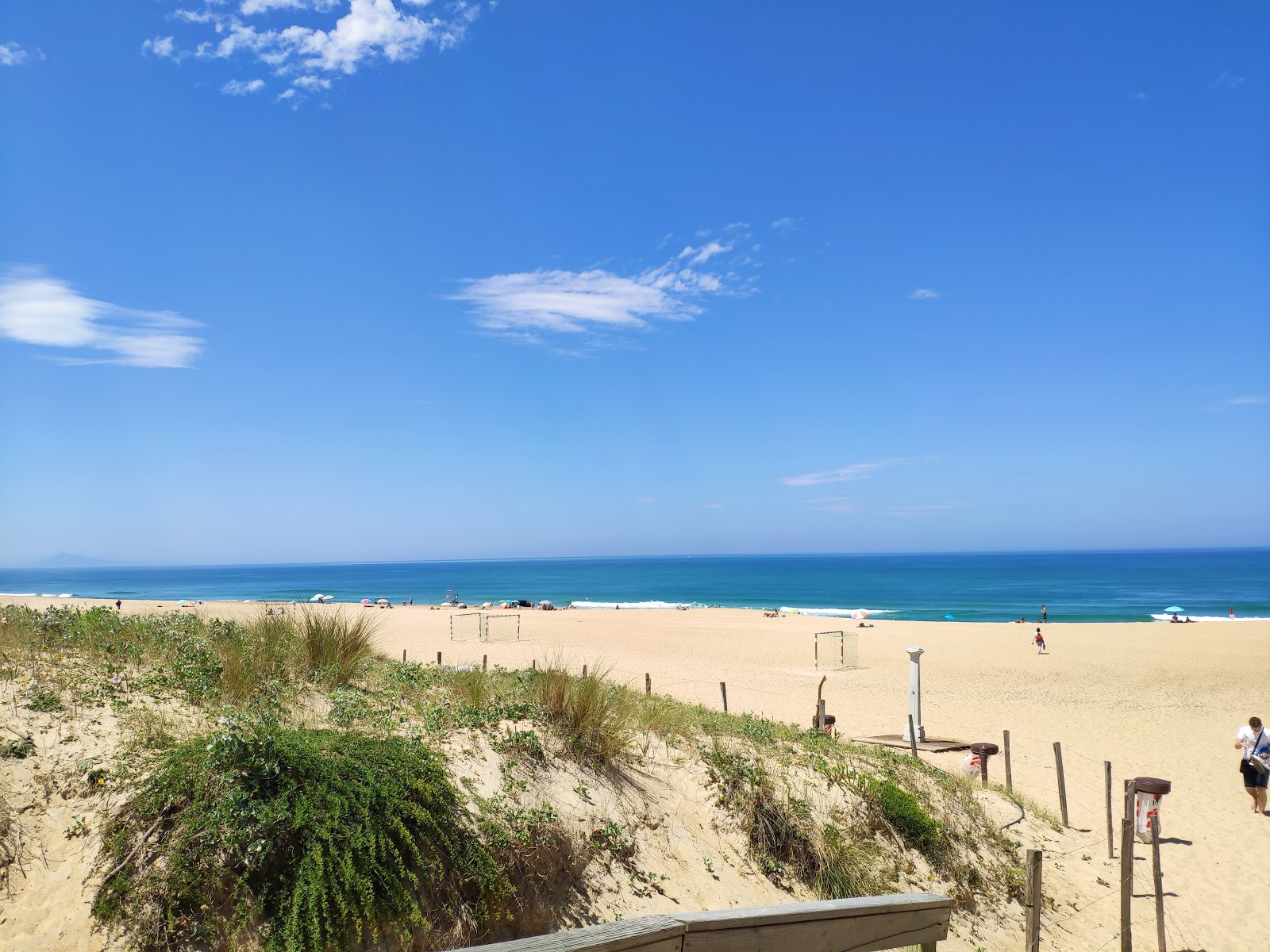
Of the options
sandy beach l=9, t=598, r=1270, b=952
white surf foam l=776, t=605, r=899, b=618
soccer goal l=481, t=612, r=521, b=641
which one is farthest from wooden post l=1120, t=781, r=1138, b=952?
white surf foam l=776, t=605, r=899, b=618

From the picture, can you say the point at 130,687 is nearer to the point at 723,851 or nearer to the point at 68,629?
the point at 68,629

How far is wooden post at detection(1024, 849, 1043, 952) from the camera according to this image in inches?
276

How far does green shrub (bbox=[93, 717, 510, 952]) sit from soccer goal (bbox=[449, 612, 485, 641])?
99.4 feet

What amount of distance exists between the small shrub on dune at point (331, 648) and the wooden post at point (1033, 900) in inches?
298

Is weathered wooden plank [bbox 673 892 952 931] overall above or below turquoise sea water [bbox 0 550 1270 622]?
above

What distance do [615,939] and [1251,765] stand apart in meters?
16.1

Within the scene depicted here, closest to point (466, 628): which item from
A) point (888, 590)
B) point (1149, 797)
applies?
point (1149, 797)

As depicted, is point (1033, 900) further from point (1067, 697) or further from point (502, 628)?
point (502, 628)

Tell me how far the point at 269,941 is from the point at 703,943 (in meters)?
3.61

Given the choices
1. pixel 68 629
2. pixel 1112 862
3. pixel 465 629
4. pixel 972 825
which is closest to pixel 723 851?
pixel 972 825

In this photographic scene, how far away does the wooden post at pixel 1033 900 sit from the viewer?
7.01 meters

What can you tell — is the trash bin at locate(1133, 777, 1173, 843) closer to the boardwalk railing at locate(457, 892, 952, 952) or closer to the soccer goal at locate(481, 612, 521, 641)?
the boardwalk railing at locate(457, 892, 952, 952)

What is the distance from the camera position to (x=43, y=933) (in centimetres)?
436

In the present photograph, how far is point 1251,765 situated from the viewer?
13.0 metres
